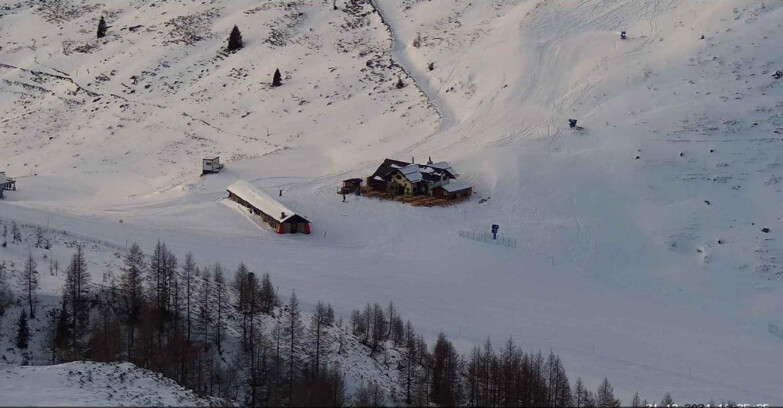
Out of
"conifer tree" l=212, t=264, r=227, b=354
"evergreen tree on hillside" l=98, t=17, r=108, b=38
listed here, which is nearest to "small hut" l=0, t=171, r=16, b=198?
"conifer tree" l=212, t=264, r=227, b=354

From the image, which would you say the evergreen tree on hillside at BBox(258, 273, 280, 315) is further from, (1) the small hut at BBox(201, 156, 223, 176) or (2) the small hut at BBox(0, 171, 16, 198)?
(2) the small hut at BBox(0, 171, 16, 198)

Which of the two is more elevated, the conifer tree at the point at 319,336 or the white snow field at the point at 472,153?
the white snow field at the point at 472,153

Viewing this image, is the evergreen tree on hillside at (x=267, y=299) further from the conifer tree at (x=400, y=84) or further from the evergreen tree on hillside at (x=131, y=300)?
the conifer tree at (x=400, y=84)

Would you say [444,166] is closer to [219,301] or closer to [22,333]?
[219,301]

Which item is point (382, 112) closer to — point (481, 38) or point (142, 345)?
point (481, 38)

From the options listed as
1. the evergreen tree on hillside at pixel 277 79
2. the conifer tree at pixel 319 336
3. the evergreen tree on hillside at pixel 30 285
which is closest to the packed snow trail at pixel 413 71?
the evergreen tree on hillside at pixel 277 79

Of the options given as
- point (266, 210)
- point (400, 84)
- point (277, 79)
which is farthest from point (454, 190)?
point (277, 79)
